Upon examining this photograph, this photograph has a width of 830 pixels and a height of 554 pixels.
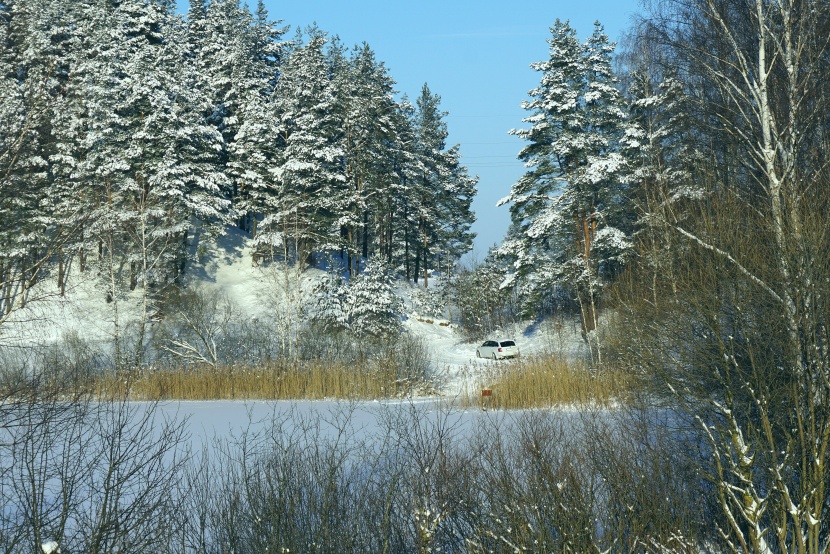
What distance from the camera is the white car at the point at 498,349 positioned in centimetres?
3356

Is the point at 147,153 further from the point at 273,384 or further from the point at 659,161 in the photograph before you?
the point at 659,161

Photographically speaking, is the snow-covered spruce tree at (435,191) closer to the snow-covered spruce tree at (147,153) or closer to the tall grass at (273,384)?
the snow-covered spruce tree at (147,153)

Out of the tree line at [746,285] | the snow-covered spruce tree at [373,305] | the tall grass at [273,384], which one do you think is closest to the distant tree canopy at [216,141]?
the snow-covered spruce tree at [373,305]

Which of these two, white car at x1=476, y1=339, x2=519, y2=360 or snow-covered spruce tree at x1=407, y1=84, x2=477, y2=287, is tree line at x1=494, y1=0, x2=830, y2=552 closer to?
white car at x1=476, y1=339, x2=519, y2=360

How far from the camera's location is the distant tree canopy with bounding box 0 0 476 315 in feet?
109

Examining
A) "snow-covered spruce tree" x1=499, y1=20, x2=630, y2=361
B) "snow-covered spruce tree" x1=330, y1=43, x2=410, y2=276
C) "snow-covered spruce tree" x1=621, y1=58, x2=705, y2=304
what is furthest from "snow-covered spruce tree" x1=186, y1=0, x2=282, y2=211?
"snow-covered spruce tree" x1=621, y1=58, x2=705, y2=304

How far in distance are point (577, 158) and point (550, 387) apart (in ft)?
51.9

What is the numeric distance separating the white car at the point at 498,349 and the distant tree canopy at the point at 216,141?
248 inches

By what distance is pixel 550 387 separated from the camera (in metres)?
17.2

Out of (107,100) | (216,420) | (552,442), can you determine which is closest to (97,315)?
(107,100)

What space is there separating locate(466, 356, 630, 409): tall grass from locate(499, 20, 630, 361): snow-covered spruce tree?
37.8ft

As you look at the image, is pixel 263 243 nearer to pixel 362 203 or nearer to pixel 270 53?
pixel 362 203

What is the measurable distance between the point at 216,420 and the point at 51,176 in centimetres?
2471

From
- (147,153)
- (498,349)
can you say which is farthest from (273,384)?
(147,153)
